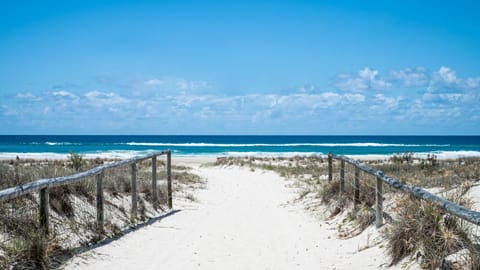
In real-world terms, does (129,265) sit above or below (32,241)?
below

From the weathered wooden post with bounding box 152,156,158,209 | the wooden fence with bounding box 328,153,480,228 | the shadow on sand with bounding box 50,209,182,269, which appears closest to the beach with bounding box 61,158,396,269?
the shadow on sand with bounding box 50,209,182,269

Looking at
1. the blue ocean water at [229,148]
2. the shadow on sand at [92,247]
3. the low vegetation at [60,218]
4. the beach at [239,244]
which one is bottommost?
the blue ocean water at [229,148]

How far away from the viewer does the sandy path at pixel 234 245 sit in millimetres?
6734

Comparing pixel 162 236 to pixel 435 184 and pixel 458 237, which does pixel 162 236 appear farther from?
pixel 435 184

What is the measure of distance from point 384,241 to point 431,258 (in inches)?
72.6

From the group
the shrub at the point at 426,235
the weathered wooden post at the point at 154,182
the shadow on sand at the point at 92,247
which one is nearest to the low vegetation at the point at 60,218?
the shadow on sand at the point at 92,247

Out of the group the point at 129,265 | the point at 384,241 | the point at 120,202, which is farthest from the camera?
the point at 120,202

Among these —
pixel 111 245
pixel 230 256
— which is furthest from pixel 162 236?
pixel 230 256

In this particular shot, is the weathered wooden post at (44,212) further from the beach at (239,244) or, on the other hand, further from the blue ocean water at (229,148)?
the blue ocean water at (229,148)

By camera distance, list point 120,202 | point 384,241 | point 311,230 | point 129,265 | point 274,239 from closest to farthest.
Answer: point 129,265 < point 384,241 < point 274,239 < point 311,230 < point 120,202

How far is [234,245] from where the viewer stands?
811cm

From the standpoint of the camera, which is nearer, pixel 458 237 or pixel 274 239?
pixel 458 237

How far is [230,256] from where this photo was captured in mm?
7348

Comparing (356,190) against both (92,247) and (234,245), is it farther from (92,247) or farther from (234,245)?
(92,247)
